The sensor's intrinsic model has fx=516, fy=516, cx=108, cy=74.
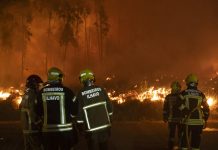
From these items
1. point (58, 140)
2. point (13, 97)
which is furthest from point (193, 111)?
point (13, 97)

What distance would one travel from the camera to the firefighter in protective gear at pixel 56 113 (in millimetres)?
8609

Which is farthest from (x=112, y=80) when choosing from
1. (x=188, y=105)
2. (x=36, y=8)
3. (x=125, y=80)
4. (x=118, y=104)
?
(x=188, y=105)

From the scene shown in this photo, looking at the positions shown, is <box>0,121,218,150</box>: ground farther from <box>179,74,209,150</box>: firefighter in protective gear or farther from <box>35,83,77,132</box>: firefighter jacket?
<box>35,83,77,132</box>: firefighter jacket

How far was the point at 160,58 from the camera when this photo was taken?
144 ft

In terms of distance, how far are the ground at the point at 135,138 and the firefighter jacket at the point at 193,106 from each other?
3.30 m

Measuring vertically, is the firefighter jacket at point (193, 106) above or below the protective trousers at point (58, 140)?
above

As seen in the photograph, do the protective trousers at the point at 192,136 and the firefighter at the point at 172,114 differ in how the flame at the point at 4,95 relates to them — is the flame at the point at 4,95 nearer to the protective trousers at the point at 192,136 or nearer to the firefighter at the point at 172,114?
the firefighter at the point at 172,114

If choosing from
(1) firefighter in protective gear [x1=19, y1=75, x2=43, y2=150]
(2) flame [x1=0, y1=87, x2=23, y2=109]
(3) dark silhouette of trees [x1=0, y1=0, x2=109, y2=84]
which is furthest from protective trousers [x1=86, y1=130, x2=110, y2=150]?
(3) dark silhouette of trees [x1=0, y1=0, x2=109, y2=84]

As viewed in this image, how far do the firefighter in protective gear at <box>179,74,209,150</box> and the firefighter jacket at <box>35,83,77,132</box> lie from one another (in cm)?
338

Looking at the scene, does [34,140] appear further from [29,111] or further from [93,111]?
[93,111]

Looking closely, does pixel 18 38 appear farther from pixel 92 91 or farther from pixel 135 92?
pixel 92 91

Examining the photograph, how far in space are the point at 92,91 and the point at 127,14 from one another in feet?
123

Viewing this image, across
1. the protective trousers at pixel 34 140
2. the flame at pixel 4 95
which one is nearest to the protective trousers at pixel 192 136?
the protective trousers at pixel 34 140

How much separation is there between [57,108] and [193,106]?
374 cm
